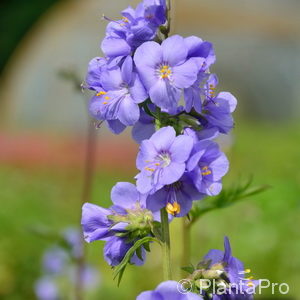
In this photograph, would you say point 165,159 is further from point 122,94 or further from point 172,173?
point 122,94

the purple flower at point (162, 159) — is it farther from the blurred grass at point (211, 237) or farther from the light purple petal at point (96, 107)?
the blurred grass at point (211, 237)

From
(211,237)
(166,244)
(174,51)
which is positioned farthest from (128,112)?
(211,237)

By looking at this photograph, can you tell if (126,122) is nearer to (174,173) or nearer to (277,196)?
(174,173)

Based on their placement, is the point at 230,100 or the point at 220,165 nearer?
the point at 220,165

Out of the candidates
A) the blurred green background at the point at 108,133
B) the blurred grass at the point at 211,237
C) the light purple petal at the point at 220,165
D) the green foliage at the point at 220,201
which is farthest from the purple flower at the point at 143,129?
the blurred green background at the point at 108,133

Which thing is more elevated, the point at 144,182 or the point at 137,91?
the point at 137,91

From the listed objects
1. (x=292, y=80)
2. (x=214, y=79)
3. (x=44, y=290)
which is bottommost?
(x=44, y=290)

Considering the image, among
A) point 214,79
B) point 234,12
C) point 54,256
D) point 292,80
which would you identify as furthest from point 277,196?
point 234,12
